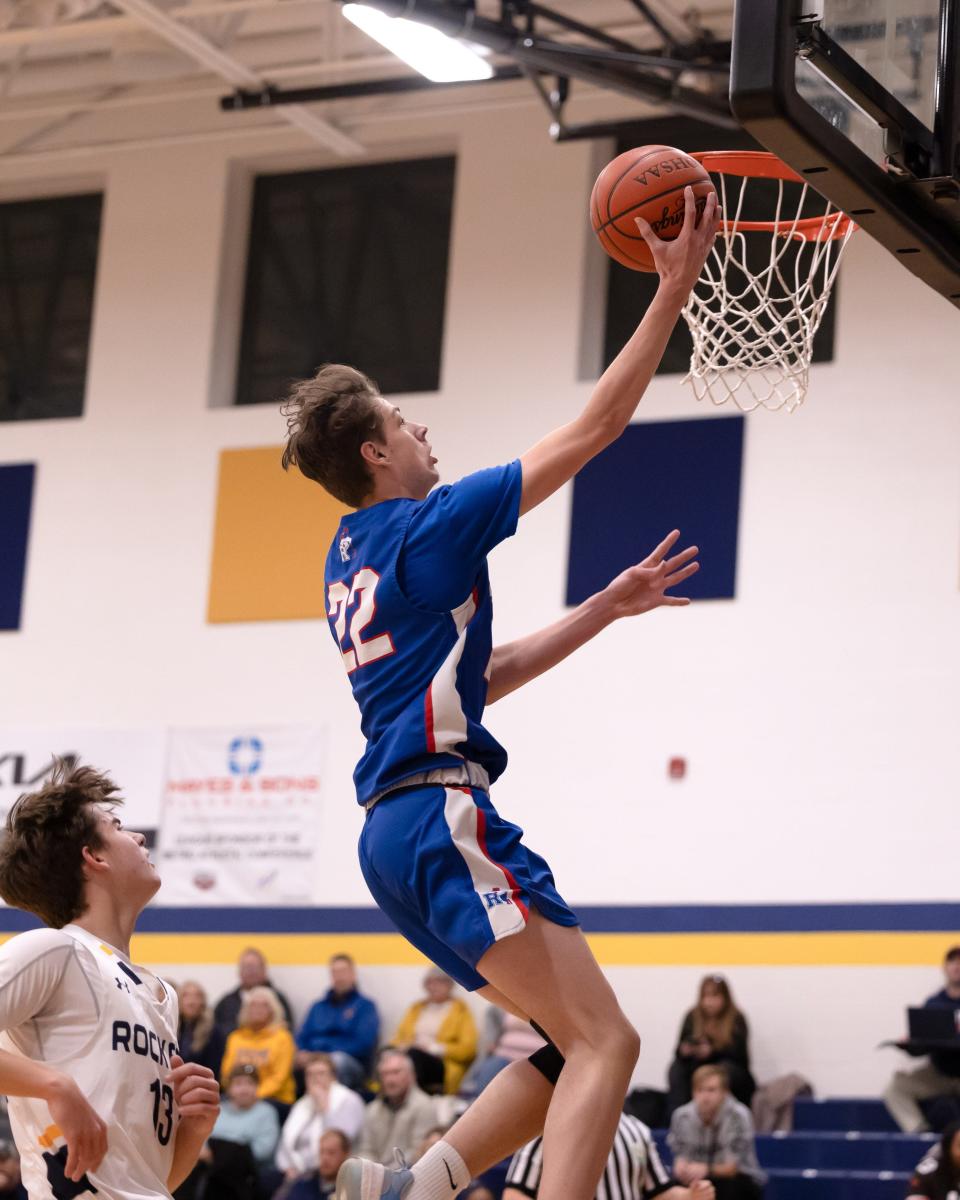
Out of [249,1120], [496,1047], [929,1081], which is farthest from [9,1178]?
[929,1081]

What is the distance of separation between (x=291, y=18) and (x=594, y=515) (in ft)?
16.4

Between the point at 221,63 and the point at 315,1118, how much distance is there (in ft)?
27.4

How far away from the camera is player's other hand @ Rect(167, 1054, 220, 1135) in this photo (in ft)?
14.8

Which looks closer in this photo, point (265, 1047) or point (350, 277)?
point (265, 1047)

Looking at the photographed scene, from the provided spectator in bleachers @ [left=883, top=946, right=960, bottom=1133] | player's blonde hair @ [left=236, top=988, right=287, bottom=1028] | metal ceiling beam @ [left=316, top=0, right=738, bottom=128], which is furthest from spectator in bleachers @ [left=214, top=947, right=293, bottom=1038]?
metal ceiling beam @ [left=316, top=0, right=738, bottom=128]

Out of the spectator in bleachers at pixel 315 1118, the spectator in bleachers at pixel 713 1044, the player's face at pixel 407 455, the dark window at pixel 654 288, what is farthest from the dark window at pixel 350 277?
the player's face at pixel 407 455

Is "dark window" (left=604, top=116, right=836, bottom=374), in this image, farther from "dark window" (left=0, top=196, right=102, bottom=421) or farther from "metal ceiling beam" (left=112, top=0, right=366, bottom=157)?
"dark window" (left=0, top=196, right=102, bottom=421)

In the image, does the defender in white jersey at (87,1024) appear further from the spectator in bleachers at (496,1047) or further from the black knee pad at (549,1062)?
the spectator in bleachers at (496,1047)

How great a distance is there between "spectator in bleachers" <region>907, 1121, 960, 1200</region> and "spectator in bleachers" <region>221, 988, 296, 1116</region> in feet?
18.7

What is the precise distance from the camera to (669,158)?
5.11 m

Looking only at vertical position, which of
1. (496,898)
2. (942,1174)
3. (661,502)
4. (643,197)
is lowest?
(942,1174)

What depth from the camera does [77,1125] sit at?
4043 millimetres

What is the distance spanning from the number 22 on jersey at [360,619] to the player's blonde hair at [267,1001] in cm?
1076

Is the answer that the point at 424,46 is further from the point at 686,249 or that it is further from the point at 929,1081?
the point at 686,249
